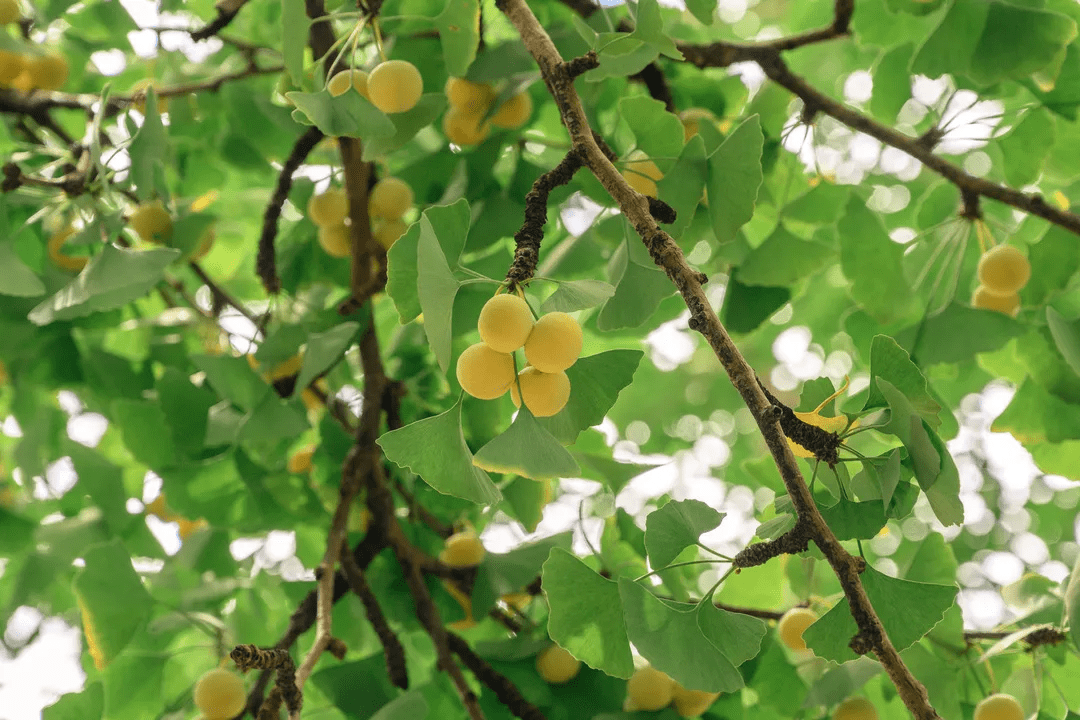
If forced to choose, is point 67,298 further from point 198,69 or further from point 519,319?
point 198,69

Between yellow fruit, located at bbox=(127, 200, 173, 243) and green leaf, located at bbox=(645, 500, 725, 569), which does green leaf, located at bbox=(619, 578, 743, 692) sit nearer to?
green leaf, located at bbox=(645, 500, 725, 569)

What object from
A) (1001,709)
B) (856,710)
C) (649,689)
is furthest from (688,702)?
(1001,709)

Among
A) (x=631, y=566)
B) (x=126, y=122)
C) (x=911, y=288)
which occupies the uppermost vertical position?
(x=911, y=288)

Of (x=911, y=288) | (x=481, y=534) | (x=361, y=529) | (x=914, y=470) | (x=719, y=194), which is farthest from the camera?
(x=481, y=534)

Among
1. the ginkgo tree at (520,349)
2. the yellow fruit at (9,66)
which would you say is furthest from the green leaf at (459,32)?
the yellow fruit at (9,66)

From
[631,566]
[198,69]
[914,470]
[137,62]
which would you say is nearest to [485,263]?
[631,566]

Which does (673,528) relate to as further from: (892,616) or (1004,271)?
(1004,271)
